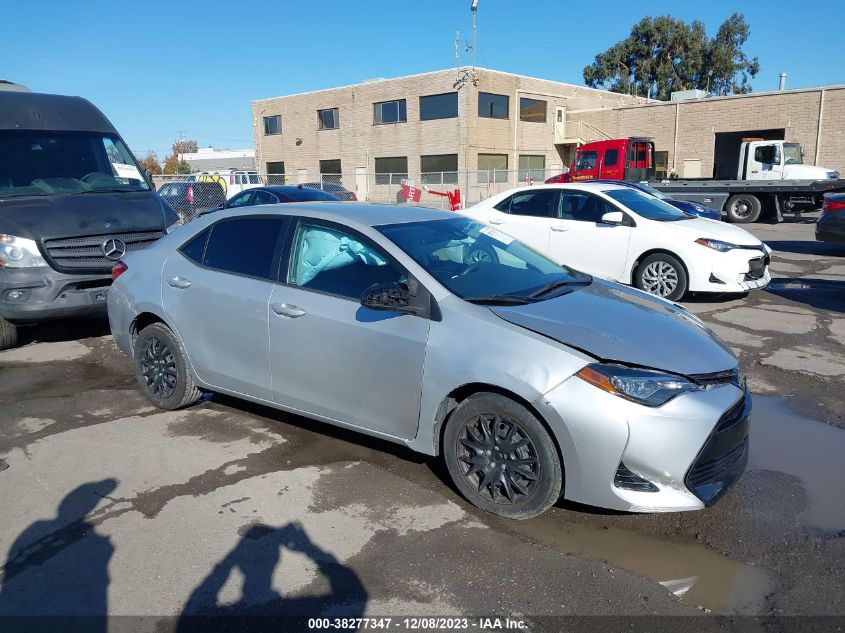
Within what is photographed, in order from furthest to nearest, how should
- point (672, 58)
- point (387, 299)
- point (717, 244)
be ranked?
point (672, 58), point (717, 244), point (387, 299)

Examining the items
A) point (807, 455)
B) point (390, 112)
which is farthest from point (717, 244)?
point (390, 112)

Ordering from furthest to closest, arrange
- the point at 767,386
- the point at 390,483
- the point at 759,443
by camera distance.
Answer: the point at 767,386 → the point at 759,443 → the point at 390,483

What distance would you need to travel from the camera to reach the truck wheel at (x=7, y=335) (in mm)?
7219

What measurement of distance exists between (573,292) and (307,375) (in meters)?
1.79

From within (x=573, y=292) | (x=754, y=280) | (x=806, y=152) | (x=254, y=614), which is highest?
(x=806, y=152)

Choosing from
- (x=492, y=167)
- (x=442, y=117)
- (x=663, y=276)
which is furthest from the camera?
(x=492, y=167)

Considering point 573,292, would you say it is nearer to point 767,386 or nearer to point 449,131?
point 767,386

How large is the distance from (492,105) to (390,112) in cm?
630

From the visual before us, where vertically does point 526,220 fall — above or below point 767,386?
above

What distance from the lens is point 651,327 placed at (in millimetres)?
3834

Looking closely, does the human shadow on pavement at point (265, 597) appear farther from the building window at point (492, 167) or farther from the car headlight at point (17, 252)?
the building window at point (492, 167)

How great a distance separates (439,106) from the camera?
124 ft

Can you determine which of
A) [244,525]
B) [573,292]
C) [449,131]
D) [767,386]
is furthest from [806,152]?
[244,525]

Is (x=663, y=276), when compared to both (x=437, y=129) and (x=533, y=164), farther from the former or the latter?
(x=533, y=164)
